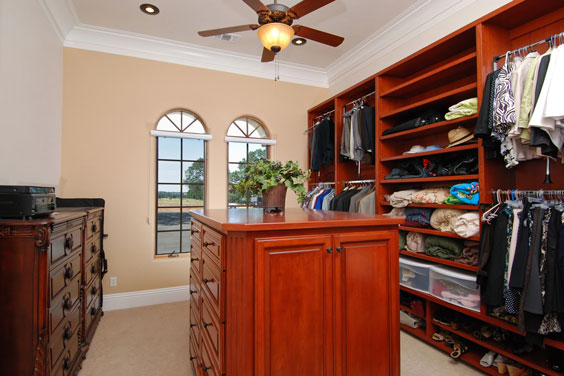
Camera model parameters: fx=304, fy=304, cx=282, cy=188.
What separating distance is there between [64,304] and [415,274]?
103 inches

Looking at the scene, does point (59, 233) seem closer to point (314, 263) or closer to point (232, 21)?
point (314, 263)

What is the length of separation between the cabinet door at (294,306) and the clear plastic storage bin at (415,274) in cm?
160

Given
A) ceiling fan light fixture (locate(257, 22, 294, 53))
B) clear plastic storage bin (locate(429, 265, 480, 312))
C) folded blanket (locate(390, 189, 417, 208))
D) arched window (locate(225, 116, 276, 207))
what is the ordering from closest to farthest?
ceiling fan light fixture (locate(257, 22, 294, 53)) < clear plastic storage bin (locate(429, 265, 480, 312)) < folded blanket (locate(390, 189, 417, 208)) < arched window (locate(225, 116, 276, 207))

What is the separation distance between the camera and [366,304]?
1410mm

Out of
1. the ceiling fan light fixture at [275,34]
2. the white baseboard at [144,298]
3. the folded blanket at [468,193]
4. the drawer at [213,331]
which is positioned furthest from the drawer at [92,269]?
the folded blanket at [468,193]

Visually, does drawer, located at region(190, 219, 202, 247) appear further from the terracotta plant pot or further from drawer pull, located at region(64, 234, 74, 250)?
drawer pull, located at region(64, 234, 74, 250)

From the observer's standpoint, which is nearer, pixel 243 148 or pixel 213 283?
pixel 213 283

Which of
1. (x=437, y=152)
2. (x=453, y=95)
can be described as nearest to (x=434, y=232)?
(x=437, y=152)

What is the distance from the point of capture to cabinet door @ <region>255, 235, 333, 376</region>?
1.23m

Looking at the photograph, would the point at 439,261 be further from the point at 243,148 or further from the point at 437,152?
the point at 243,148

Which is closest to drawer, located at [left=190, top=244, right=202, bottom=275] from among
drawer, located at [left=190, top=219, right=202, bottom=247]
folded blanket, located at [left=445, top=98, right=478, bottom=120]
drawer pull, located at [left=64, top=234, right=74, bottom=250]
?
drawer, located at [left=190, top=219, right=202, bottom=247]

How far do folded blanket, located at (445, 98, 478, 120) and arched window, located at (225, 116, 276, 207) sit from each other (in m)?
2.41

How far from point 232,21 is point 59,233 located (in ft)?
8.87

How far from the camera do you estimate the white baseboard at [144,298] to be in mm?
3461
